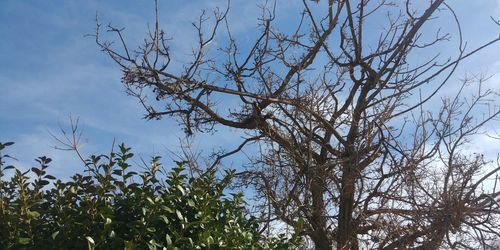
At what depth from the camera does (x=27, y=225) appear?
2.91m

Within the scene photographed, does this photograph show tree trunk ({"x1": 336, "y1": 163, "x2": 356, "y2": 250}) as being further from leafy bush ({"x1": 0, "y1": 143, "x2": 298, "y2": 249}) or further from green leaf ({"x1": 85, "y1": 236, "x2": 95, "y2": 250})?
green leaf ({"x1": 85, "y1": 236, "x2": 95, "y2": 250})

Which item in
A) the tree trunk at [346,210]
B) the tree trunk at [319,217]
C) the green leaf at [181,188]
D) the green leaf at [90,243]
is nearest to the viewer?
the green leaf at [90,243]

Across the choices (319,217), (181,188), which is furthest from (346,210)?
(181,188)

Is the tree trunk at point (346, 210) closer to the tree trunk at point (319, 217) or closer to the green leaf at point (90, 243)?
the tree trunk at point (319, 217)

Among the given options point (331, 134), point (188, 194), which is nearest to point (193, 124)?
point (331, 134)

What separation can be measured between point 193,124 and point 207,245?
4.00 metres

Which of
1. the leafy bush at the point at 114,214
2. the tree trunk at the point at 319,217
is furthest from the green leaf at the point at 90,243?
the tree trunk at the point at 319,217

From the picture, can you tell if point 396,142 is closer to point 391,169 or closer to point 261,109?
point 391,169

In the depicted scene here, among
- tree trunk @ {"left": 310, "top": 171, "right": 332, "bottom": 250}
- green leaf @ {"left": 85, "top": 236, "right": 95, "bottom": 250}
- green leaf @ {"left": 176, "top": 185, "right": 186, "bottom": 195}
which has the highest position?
tree trunk @ {"left": 310, "top": 171, "right": 332, "bottom": 250}

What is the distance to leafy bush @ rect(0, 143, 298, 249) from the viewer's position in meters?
2.89

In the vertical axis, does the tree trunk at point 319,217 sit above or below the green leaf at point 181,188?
above

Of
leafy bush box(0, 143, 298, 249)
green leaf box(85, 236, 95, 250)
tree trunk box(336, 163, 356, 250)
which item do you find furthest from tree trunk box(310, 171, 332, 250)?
green leaf box(85, 236, 95, 250)

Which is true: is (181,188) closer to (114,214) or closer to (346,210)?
(114,214)

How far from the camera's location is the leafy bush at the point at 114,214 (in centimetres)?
289
